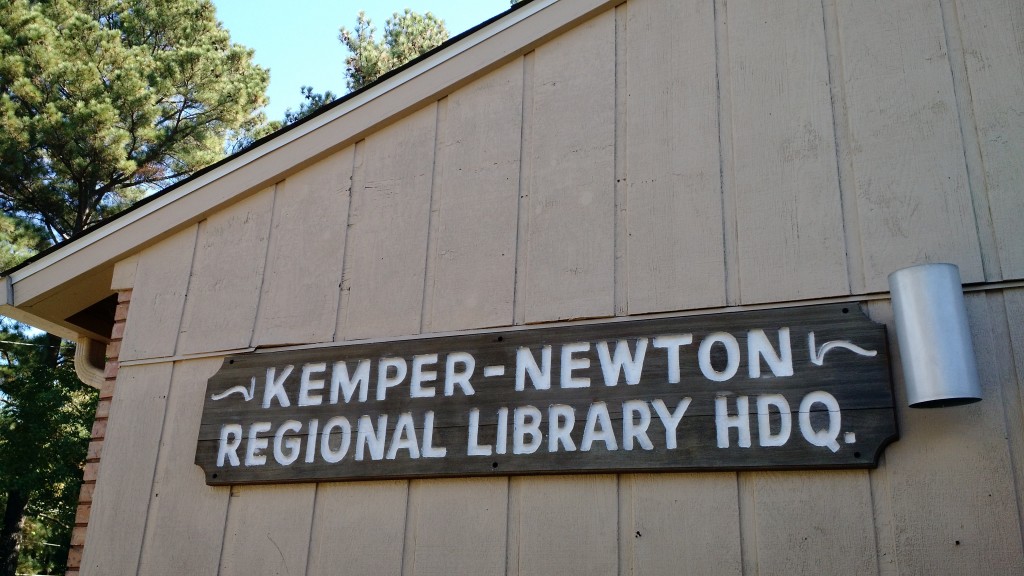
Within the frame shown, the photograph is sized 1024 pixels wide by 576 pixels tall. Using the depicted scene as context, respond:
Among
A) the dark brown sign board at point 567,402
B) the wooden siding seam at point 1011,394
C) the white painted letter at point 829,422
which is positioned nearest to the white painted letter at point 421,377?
the dark brown sign board at point 567,402

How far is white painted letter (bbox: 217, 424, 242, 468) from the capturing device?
3.55 m

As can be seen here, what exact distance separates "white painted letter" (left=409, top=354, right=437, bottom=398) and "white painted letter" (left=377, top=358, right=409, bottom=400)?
42mm

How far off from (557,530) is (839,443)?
0.92 meters

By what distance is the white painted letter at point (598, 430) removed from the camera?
9.65ft

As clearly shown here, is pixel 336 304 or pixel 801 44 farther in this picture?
pixel 336 304

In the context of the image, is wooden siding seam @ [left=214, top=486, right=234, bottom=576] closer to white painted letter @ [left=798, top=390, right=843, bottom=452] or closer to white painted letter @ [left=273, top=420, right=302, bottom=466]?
white painted letter @ [left=273, top=420, right=302, bottom=466]

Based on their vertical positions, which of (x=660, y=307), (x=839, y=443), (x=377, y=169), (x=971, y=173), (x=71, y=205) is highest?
(x=71, y=205)

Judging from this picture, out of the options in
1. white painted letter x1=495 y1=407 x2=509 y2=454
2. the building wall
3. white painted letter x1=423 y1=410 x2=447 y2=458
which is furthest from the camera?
white painted letter x1=423 y1=410 x2=447 y2=458

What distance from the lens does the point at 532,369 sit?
3164 millimetres

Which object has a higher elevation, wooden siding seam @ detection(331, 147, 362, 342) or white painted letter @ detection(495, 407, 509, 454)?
wooden siding seam @ detection(331, 147, 362, 342)

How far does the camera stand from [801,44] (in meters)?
3.24

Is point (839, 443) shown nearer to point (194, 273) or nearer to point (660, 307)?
point (660, 307)

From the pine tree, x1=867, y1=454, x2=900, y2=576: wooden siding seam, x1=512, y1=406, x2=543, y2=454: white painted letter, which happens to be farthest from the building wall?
the pine tree

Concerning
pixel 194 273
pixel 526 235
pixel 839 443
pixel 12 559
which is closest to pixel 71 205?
pixel 12 559
